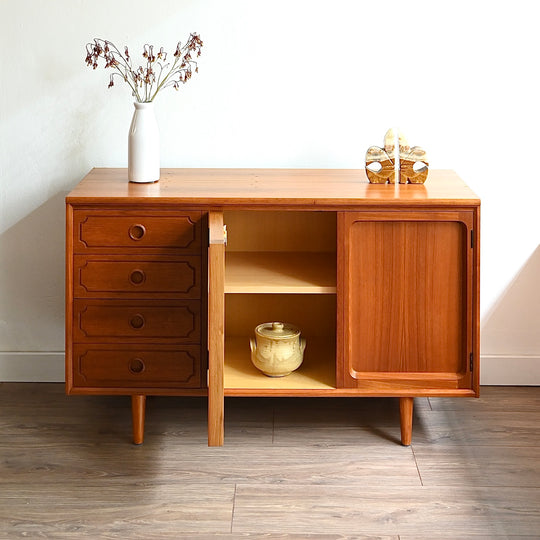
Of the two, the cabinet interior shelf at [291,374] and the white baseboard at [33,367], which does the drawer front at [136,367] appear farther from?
the white baseboard at [33,367]

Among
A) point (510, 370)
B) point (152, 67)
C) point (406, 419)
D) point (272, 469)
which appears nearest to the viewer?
point (272, 469)

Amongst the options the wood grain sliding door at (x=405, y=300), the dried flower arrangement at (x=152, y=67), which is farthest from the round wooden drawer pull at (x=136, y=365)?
the dried flower arrangement at (x=152, y=67)

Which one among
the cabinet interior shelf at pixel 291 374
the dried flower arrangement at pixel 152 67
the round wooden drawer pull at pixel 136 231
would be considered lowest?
the cabinet interior shelf at pixel 291 374

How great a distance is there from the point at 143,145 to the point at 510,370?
1.41m

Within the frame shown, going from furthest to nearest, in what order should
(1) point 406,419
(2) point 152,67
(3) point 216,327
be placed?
1. (2) point 152,67
2. (1) point 406,419
3. (3) point 216,327

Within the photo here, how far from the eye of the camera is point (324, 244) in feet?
9.10

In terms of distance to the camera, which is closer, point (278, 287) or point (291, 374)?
point (278, 287)

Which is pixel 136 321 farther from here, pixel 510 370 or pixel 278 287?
pixel 510 370

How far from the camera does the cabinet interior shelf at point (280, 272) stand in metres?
2.40

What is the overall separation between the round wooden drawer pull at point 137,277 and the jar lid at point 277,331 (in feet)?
1.18

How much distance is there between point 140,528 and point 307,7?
1596 millimetres

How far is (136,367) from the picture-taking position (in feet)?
8.03

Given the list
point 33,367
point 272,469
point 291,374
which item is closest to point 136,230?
point 291,374

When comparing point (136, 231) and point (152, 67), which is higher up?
point (152, 67)
